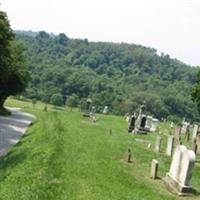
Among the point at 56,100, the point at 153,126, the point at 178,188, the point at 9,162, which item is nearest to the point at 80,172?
the point at 178,188

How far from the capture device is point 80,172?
2034cm

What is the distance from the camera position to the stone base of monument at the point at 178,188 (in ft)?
60.8

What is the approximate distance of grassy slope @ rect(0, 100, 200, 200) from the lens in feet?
56.1

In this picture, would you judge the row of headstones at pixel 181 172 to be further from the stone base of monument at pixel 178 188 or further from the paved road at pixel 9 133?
the paved road at pixel 9 133

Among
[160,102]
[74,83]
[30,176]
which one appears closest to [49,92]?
[74,83]

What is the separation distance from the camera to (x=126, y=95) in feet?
515

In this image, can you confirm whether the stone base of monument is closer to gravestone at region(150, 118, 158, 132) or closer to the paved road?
the paved road

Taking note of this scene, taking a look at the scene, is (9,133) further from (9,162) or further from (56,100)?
(56,100)

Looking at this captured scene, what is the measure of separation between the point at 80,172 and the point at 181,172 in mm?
3987

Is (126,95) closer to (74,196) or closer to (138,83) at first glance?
(138,83)

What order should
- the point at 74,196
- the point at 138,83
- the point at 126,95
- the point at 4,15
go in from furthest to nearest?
the point at 138,83 < the point at 126,95 < the point at 4,15 < the point at 74,196

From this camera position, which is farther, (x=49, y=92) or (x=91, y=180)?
(x=49, y=92)

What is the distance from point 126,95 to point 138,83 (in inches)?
1485

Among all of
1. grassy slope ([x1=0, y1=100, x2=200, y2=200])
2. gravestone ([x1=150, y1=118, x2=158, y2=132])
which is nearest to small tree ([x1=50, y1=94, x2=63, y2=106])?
gravestone ([x1=150, y1=118, x2=158, y2=132])
